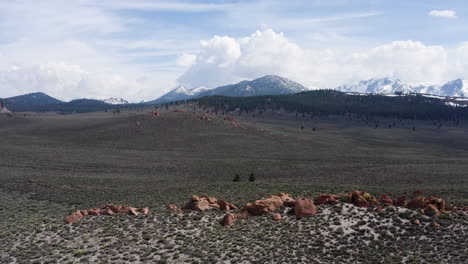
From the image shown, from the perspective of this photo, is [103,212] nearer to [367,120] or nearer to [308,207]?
[308,207]

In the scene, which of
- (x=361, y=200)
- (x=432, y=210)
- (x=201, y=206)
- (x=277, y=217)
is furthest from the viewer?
(x=201, y=206)

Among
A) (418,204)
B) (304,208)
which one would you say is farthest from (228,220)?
(418,204)

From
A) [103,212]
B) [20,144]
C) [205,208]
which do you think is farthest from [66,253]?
[20,144]

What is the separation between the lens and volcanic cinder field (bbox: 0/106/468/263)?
2038cm

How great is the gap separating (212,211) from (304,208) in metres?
7.35

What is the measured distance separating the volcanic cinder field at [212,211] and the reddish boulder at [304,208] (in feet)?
2.00

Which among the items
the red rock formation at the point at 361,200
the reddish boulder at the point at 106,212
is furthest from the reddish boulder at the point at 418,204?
the reddish boulder at the point at 106,212

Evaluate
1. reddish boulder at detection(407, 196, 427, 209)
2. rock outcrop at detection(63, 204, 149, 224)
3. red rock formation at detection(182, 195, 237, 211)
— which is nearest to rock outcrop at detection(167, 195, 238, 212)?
red rock formation at detection(182, 195, 237, 211)

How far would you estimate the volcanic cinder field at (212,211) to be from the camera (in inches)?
802

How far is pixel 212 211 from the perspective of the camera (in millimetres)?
26797

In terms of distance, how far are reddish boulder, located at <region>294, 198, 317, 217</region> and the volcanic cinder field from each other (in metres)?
0.61

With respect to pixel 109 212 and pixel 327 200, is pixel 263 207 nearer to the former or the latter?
pixel 327 200

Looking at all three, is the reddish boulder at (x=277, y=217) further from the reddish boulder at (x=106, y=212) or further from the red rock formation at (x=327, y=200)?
the reddish boulder at (x=106, y=212)

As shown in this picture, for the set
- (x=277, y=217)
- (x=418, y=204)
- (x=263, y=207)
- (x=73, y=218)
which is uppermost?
(x=418, y=204)
